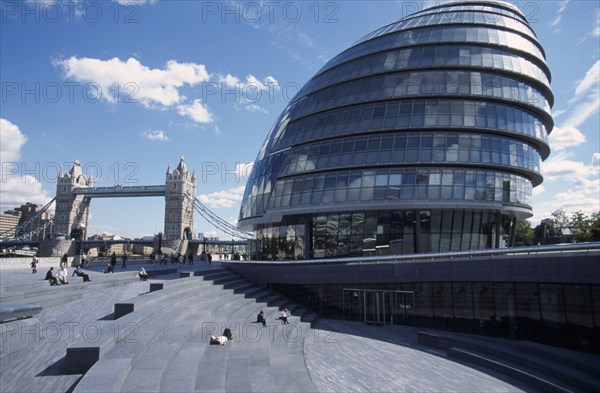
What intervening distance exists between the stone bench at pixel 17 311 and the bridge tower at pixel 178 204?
160299 millimetres

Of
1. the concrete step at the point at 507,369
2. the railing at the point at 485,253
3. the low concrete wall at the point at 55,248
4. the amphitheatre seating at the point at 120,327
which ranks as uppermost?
the low concrete wall at the point at 55,248

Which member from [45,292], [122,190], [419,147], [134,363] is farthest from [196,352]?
[122,190]

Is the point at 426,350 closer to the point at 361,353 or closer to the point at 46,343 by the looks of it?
the point at 361,353

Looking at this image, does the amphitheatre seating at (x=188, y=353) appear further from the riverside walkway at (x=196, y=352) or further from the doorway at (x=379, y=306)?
the doorway at (x=379, y=306)

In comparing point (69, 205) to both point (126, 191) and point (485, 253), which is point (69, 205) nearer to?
point (126, 191)

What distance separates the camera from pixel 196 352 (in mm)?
13617

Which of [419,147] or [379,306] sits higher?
[419,147]

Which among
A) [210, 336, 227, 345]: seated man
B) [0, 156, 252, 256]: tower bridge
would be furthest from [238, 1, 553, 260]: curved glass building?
[0, 156, 252, 256]: tower bridge

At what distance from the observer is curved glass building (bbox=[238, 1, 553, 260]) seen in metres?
33.3

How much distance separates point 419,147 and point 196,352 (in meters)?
25.4

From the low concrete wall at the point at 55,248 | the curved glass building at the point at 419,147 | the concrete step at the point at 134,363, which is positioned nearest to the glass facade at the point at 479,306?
the curved glass building at the point at 419,147

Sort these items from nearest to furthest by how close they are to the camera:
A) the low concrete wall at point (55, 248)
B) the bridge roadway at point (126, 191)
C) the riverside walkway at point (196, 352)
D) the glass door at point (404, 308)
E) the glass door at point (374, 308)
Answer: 1. the riverside walkway at point (196, 352)
2. the glass door at point (404, 308)
3. the glass door at point (374, 308)
4. the low concrete wall at point (55, 248)
5. the bridge roadway at point (126, 191)

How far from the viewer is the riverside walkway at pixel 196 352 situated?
438 inches

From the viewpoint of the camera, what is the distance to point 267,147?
4478cm
